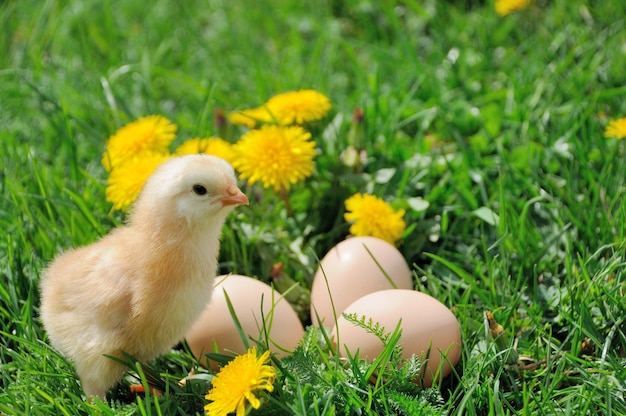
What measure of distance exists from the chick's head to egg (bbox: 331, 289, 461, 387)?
1.40ft

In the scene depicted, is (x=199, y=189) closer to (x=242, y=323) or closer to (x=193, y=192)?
(x=193, y=192)

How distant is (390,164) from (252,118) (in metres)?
0.55

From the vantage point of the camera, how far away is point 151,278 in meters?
1.75

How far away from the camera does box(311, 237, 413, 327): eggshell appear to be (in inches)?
80.4

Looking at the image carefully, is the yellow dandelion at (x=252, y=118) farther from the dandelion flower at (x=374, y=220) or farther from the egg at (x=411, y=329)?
the egg at (x=411, y=329)

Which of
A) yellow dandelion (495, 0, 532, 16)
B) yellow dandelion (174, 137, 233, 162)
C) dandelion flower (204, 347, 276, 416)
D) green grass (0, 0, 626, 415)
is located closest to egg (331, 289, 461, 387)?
green grass (0, 0, 626, 415)

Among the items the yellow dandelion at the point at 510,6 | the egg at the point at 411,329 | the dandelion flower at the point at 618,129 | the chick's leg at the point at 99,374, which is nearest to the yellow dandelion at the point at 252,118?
the egg at the point at 411,329

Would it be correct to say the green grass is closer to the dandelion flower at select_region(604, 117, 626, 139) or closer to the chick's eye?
the dandelion flower at select_region(604, 117, 626, 139)

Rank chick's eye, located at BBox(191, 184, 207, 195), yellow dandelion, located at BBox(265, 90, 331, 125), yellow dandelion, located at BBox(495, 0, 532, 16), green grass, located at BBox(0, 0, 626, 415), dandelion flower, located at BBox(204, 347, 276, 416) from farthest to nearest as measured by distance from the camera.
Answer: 1. yellow dandelion, located at BBox(495, 0, 532, 16)
2. yellow dandelion, located at BBox(265, 90, 331, 125)
3. green grass, located at BBox(0, 0, 626, 415)
4. chick's eye, located at BBox(191, 184, 207, 195)
5. dandelion flower, located at BBox(204, 347, 276, 416)

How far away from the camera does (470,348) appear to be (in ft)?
6.57

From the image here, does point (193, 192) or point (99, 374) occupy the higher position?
point (193, 192)

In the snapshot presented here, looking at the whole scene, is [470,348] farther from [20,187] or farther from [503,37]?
→ [503,37]

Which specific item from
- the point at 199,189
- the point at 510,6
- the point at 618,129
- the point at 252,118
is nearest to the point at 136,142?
the point at 252,118

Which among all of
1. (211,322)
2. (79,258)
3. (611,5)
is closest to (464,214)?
(211,322)
